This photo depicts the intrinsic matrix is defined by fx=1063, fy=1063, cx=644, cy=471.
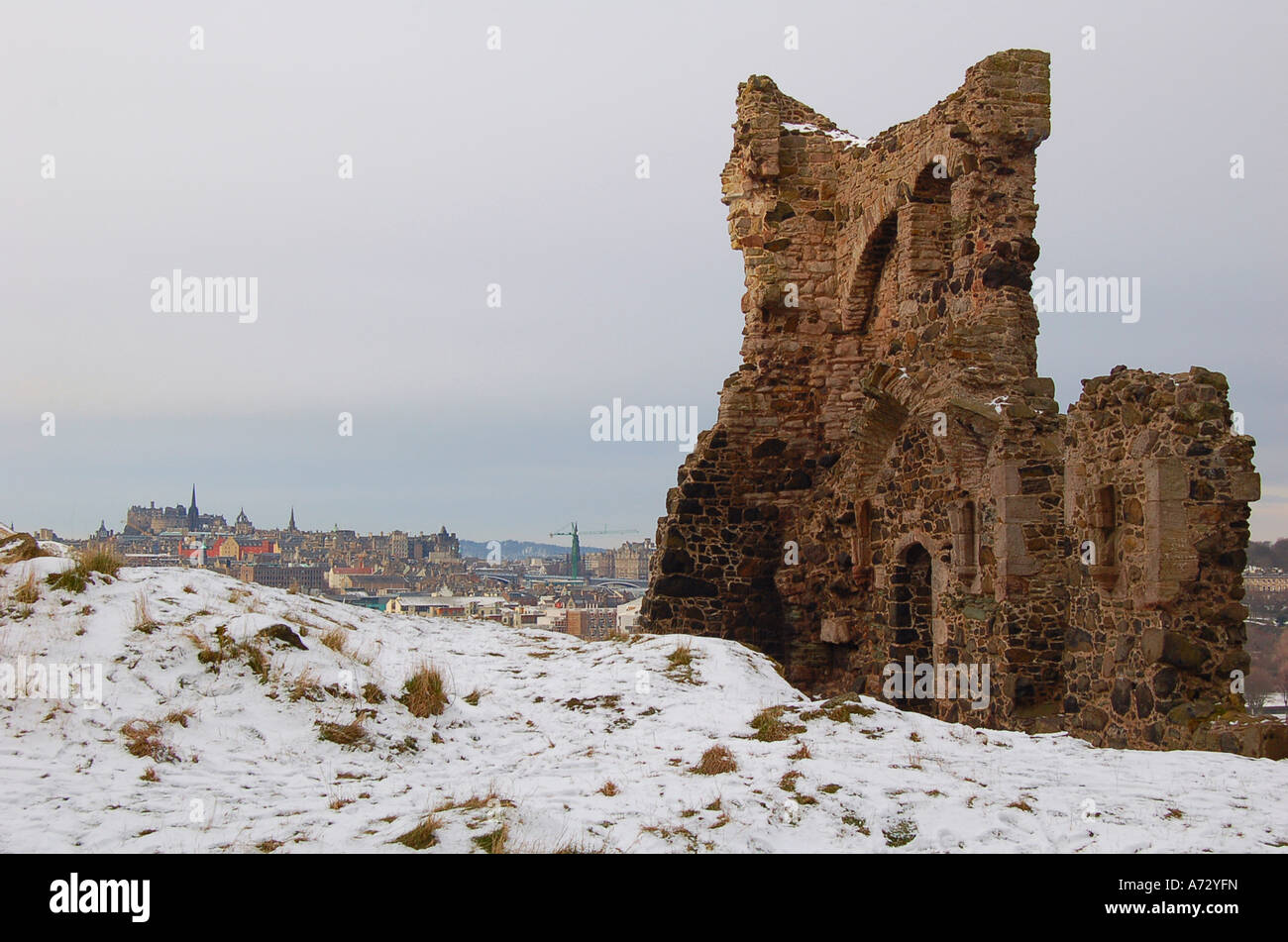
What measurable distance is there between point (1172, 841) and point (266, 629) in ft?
21.0

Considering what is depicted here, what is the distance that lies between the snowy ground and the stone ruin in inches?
88.7

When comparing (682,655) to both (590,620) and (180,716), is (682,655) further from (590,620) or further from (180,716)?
(590,620)

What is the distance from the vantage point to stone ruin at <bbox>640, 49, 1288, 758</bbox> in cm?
877

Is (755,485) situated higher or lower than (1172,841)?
higher

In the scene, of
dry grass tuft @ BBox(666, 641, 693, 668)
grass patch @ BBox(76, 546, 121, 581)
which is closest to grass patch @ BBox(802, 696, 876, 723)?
dry grass tuft @ BBox(666, 641, 693, 668)

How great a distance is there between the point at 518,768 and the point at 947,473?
7583 mm

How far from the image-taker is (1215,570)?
869 centimetres

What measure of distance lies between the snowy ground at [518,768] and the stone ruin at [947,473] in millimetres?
2254

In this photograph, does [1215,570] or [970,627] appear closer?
[1215,570]

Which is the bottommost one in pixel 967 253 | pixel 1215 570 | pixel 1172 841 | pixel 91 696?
pixel 1172 841

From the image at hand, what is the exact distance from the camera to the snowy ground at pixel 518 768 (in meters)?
5.02
